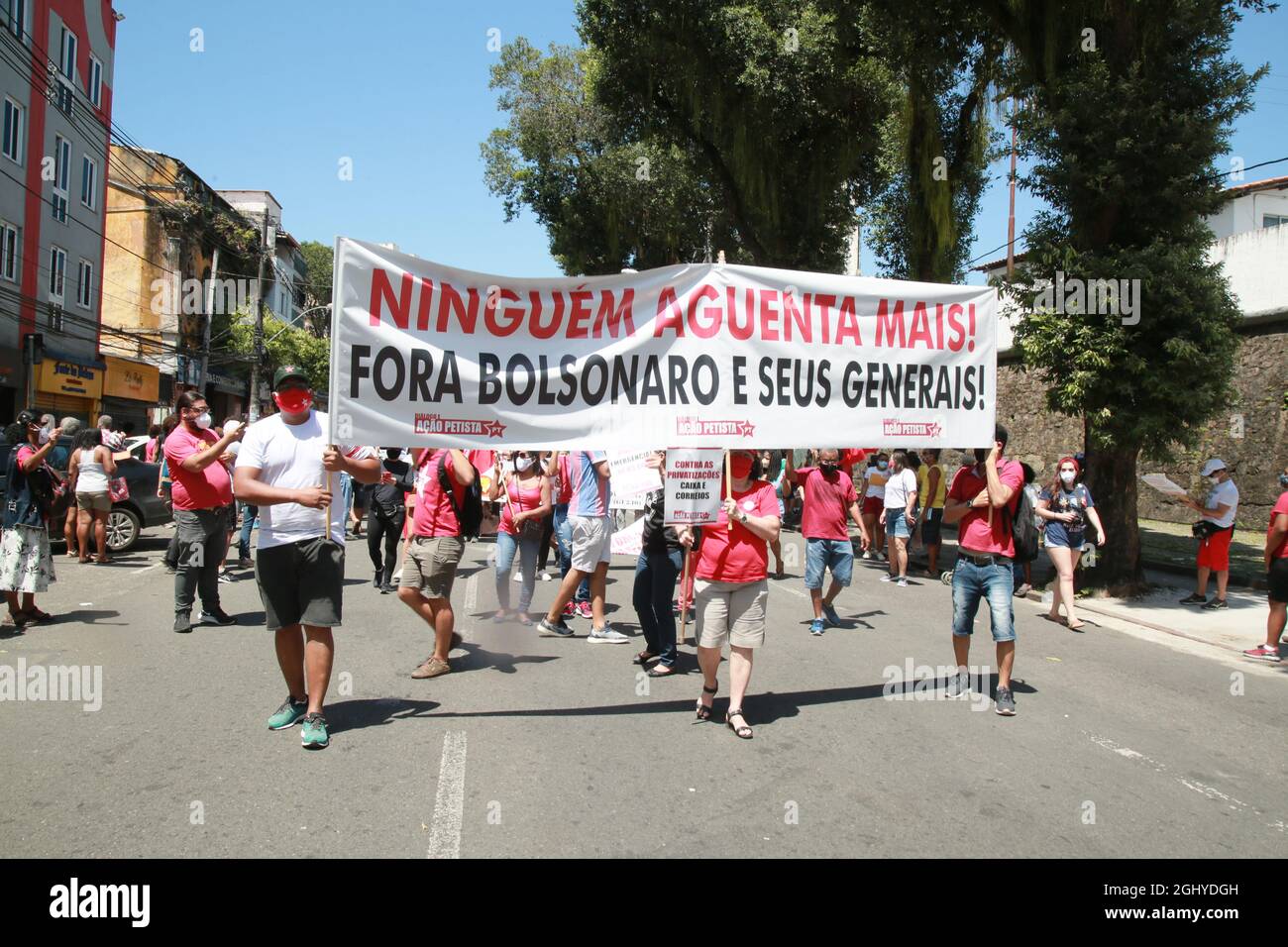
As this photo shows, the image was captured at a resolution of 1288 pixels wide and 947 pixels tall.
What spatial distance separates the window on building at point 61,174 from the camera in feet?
83.3

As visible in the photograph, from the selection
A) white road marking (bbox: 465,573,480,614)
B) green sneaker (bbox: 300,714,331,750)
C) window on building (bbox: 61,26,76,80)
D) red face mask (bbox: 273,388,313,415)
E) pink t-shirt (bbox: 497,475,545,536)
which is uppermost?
window on building (bbox: 61,26,76,80)

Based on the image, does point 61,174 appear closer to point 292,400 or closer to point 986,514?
point 292,400

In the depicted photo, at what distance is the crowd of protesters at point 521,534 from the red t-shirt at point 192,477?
2cm

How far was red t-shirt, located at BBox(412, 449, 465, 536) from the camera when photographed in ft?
21.4

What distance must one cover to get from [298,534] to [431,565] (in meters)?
1.50

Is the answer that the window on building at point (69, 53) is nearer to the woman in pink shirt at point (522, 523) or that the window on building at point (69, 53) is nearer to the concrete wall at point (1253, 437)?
the woman in pink shirt at point (522, 523)

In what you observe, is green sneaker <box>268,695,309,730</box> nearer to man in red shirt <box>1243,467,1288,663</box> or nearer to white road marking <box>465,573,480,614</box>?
white road marking <box>465,573,480,614</box>

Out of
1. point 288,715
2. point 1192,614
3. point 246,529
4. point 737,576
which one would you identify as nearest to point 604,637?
point 737,576

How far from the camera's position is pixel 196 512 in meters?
8.06

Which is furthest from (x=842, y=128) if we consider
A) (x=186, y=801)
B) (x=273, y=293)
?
(x=273, y=293)

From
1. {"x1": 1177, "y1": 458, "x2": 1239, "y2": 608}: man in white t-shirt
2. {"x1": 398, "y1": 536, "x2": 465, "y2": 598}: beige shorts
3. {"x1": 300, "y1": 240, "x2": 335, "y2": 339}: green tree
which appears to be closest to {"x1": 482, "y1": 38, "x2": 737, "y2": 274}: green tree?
{"x1": 1177, "y1": 458, "x2": 1239, "y2": 608}: man in white t-shirt

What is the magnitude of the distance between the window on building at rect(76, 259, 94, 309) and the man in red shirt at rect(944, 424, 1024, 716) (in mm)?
28882

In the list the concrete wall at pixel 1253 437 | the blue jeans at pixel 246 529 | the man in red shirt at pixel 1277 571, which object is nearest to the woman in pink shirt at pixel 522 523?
the blue jeans at pixel 246 529
